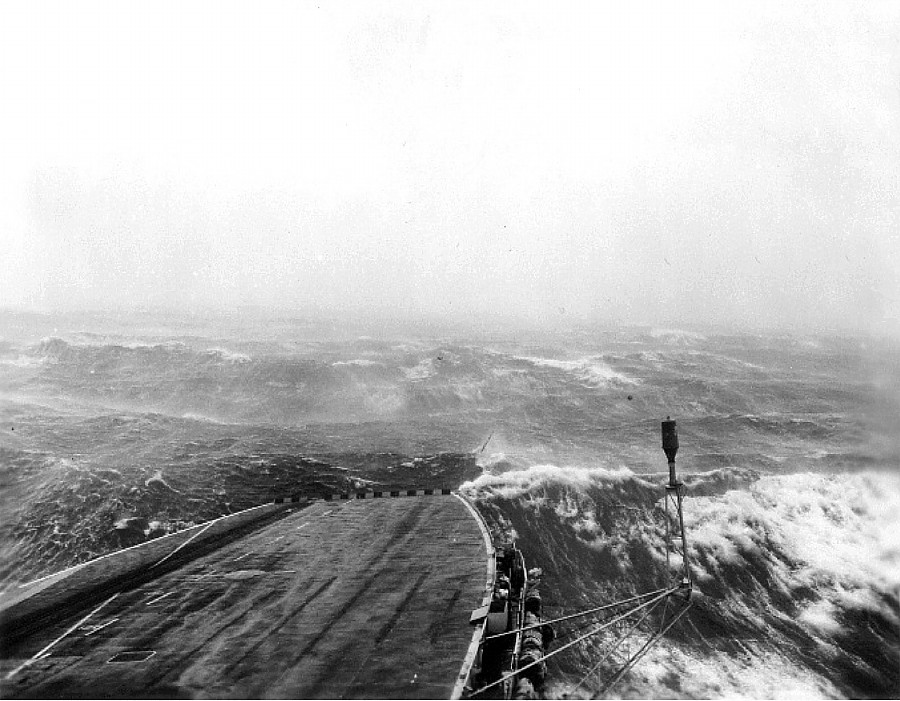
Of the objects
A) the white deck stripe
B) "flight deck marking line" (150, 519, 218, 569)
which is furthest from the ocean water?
the white deck stripe

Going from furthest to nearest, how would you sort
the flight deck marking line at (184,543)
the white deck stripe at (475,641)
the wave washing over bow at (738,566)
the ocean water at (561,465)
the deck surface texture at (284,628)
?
the ocean water at (561,465) < the flight deck marking line at (184,543) < the wave washing over bow at (738,566) < the deck surface texture at (284,628) < the white deck stripe at (475,641)

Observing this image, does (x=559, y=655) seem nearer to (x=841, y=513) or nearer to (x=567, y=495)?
(x=567, y=495)

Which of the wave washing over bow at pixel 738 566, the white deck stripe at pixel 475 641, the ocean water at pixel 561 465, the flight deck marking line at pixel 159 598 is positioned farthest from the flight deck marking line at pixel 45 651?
the wave washing over bow at pixel 738 566

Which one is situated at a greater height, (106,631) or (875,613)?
(106,631)

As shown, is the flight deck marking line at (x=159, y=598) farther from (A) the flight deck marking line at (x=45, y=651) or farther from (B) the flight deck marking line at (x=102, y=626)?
(A) the flight deck marking line at (x=45, y=651)

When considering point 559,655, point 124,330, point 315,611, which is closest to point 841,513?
point 559,655

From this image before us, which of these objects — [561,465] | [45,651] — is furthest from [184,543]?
[561,465]

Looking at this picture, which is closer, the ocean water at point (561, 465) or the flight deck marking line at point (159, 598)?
the flight deck marking line at point (159, 598)
